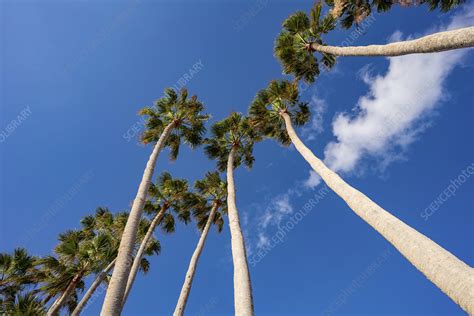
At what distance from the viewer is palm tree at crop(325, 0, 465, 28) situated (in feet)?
45.6

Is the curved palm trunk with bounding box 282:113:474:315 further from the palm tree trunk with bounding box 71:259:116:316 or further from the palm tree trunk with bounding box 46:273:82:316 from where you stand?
the palm tree trunk with bounding box 71:259:116:316

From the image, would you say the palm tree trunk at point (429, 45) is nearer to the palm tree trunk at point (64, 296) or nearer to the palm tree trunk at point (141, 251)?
the palm tree trunk at point (141, 251)

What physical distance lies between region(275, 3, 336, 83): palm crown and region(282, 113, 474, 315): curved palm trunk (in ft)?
34.2

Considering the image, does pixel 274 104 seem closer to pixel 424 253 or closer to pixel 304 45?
pixel 304 45

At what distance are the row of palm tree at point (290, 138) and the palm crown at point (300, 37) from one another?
0.15ft

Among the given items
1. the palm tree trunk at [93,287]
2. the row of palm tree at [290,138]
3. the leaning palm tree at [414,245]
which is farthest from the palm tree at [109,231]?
the leaning palm tree at [414,245]

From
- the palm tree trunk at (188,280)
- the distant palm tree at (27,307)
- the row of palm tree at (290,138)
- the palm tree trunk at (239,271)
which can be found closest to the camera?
the row of palm tree at (290,138)

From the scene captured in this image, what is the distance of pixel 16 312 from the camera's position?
344 inches

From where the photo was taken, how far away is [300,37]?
15594 millimetres

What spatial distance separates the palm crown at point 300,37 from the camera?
603 inches

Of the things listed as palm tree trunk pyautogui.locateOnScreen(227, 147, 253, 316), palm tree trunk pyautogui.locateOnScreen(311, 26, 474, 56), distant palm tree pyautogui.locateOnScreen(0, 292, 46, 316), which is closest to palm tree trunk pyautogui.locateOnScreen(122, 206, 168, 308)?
distant palm tree pyautogui.locateOnScreen(0, 292, 46, 316)

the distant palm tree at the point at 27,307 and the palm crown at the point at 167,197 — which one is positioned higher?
the palm crown at the point at 167,197

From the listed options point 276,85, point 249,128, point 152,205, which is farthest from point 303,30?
point 152,205

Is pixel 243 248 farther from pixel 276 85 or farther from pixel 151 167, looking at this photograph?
pixel 276 85
